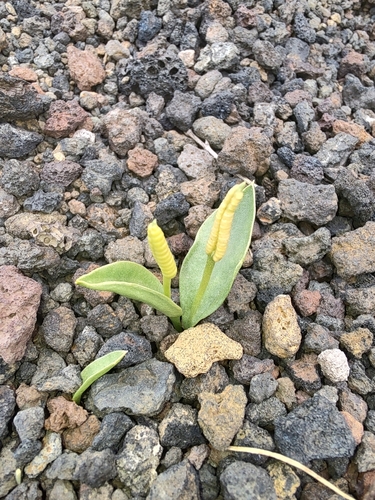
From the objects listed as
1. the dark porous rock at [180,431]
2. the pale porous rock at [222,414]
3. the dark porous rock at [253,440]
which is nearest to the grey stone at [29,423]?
the dark porous rock at [180,431]

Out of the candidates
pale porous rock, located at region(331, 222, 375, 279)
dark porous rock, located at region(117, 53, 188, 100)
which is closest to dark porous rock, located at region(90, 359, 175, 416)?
pale porous rock, located at region(331, 222, 375, 279)

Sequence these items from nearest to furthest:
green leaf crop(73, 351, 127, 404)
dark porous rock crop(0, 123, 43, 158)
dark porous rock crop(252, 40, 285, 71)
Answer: green leaf crop(73, 351, 127, 404)
dark porous rock crop(0, 123, 43, 158)
dark porous rock crop(252, 40, 285, 71)

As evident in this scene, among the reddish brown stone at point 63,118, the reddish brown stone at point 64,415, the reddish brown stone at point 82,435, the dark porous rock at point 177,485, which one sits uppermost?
the reddish brown stone at point 63,118

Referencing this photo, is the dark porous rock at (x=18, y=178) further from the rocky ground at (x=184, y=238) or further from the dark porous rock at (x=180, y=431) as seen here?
the dark porous rock at (x=180, y=431)

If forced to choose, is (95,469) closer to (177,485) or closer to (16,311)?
(177,485)

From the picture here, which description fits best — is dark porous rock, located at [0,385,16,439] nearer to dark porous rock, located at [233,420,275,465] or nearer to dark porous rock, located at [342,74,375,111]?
dark porous rock, located at [233,420,275,465]

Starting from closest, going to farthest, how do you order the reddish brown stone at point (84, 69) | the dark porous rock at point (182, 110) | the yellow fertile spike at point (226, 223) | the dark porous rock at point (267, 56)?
the yellow fertile spike at point (226, 223) → the dark porous rock at point (182, 110) → the reddish brown stone at point (84, 69) → the dark porous rock at point (267, 56)

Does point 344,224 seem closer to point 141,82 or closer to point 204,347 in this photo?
point 204,347
